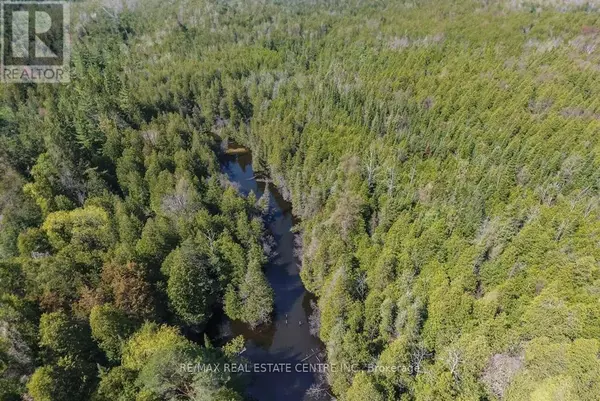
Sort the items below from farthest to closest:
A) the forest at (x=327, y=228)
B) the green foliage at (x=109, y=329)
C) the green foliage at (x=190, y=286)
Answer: the green foliage at (x=190, y=286)
the green foliage at (x=109, y=329)
the forest at (x=327, y=228)

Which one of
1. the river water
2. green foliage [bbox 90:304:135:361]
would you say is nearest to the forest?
green foliage [bbox 90:304:135:361]

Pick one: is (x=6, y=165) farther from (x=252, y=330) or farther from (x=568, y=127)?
(x=568, y=127)

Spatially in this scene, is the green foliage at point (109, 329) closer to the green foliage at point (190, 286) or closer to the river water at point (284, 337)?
the green foliage at point (190, 286)

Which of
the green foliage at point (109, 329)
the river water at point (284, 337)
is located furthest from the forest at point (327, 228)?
the river water at point (284, 337)

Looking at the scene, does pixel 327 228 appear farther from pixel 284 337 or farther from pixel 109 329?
pixel 109 329

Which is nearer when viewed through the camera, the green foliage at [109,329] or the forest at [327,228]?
the forest at [327,228]

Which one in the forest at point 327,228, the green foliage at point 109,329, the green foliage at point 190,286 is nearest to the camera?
the forest at point 327,228
